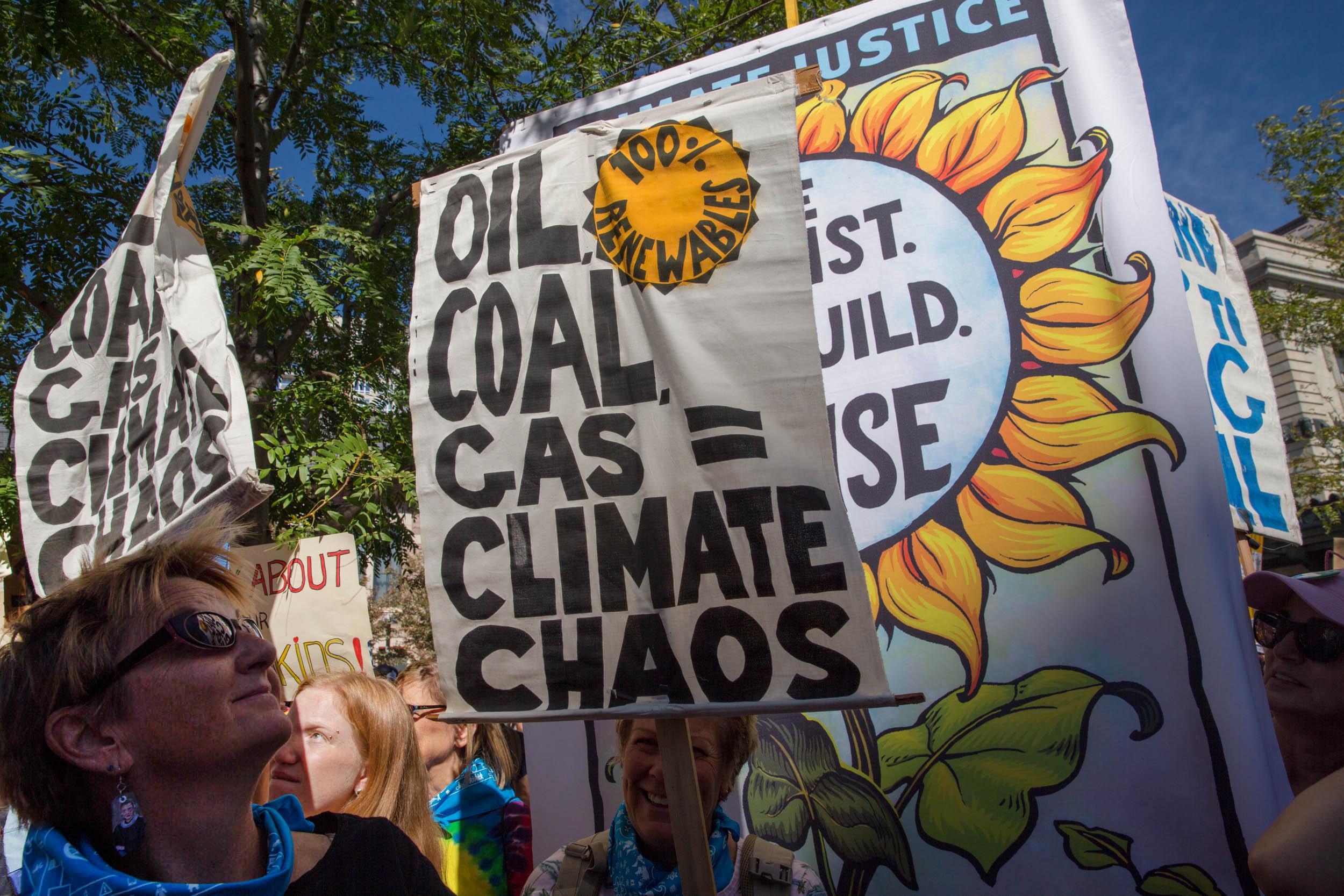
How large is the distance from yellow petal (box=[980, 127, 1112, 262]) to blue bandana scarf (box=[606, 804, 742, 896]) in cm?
177

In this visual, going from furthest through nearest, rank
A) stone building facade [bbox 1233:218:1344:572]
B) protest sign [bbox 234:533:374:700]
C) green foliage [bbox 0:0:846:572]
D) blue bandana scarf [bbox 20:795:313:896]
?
stone building facade [bbox 1233:218:1344:572], green foliage [bbox 0:0:846:572], protest sign [bbox 234:533:374:700], blue bandana scarf [bbox 20:795:313:896]

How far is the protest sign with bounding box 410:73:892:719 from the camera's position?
71.6 inches

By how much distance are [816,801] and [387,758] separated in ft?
4.26

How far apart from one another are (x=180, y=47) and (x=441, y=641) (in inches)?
253

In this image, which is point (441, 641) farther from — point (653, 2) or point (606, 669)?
point (653, 2)

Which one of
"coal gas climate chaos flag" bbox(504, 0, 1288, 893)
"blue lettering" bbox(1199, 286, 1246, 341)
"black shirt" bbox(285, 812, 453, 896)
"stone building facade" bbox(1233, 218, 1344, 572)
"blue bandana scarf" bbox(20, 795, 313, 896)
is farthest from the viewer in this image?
"stone building facade" bbox(1233, 218, 1344, 572)

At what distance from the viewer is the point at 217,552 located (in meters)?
2.03

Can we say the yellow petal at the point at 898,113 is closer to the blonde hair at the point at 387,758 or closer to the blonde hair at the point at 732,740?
the blonde hair at the point at 732,740

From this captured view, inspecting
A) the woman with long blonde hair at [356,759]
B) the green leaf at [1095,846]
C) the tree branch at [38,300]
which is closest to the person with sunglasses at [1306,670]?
the green leaf at [1095,846]

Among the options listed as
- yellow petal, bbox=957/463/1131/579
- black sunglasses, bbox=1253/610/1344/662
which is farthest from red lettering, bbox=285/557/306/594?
black sunglasses, bbox=1253/610/1344/662

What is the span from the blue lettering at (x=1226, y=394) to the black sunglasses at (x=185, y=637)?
3.00 m

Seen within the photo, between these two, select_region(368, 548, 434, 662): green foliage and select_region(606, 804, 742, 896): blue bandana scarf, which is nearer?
select_region(606, 804, 742, 896): blue bandana scarf

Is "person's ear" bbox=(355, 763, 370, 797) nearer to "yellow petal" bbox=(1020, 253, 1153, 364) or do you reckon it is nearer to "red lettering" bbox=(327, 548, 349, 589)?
"red lettering" bbox=(327, 548, 349, 589)

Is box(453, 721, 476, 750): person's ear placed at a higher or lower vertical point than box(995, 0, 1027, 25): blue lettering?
lower
